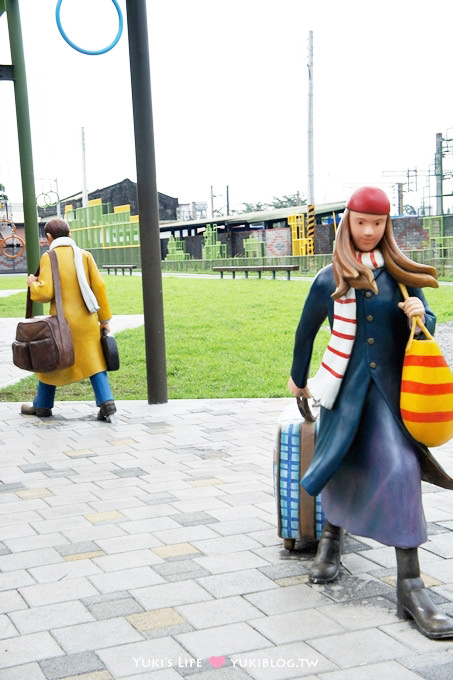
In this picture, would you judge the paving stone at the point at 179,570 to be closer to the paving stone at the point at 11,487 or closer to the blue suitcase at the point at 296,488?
the blue suitcase at the point at 296,488

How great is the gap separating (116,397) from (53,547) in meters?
4.57

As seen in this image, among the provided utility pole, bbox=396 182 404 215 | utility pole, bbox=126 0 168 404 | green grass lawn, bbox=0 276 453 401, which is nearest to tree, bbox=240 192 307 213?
utility pole, bbox=396 182 404 215

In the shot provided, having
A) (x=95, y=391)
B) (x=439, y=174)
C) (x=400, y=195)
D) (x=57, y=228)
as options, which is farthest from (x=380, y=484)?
(x=400, y=195)

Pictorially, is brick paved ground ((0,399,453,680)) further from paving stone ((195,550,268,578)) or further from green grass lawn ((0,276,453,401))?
green grass lawn ((0,276,453,401))

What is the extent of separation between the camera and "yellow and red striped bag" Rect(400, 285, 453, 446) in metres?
3.21

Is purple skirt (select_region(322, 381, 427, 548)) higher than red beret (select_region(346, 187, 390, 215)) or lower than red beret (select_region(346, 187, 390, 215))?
lower

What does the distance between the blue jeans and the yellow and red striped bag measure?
4.19 meters

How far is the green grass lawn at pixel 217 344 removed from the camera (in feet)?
29.7

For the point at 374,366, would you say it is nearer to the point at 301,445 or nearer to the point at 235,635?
the point at 301,445

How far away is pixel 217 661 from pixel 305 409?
131cm

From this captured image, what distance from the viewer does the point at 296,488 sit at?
400 centimetres

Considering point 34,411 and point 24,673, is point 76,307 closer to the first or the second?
point 34,411

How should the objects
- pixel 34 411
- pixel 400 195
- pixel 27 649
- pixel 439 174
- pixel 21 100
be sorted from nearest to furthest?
1. pixel 27 649
2. pixel 34 411
3. pixel 21 100
4. pixel 439 174
5. pixel 400 195

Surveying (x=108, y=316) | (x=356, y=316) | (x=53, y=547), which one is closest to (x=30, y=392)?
(x=108, y=316)
